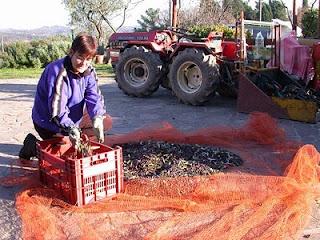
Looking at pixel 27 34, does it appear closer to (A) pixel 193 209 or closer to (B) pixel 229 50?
(B) pixel 229 50

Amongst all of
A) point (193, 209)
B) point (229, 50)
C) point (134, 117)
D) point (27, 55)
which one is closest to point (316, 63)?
point (229, 50)

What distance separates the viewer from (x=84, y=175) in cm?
369

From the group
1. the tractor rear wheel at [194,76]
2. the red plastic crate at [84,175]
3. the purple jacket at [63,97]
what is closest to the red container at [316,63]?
the tractor rear wheel at [194,76]

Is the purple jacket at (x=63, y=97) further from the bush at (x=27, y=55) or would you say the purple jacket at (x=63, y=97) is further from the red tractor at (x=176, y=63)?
the bush at (x=27, y=55)

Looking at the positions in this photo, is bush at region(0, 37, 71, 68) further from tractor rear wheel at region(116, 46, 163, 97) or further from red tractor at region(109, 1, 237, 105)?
tractor rear wheel at region(116, 46, 163, 97)

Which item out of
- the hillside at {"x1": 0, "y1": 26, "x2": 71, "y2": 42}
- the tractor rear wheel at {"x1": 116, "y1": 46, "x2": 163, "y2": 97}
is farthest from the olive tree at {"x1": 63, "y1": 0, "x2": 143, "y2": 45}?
the tractor rear wheel at {"x1": 116, "y1": 46, "x2": 163, "y2": 97}

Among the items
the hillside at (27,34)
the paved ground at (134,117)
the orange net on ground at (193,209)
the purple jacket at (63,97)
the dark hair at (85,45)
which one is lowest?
the orange net on ground at (193,209)

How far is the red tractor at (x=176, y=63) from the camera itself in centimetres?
841

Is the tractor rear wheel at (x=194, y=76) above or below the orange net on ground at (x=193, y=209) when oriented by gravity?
above

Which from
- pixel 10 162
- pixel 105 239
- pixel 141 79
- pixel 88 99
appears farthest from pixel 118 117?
pixel 105 239

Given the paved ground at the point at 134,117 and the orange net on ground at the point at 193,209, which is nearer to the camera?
the orange net on ground at the point at 193,209

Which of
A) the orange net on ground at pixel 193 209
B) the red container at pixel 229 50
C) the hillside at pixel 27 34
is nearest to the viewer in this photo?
the orange net on ground at pixel 193 209

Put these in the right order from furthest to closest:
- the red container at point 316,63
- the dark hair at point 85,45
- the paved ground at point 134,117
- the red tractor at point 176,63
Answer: the red tractor at point 176,63 < the red container at point 316,63 < the paved ground at point 134,117 < the dark hair at point 85,45

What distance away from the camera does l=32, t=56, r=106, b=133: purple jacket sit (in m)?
4.06
